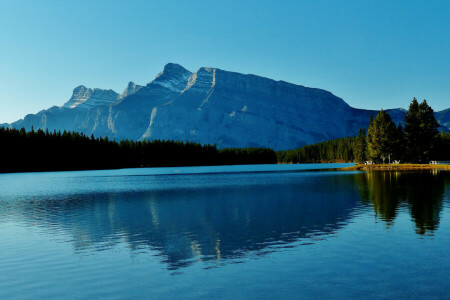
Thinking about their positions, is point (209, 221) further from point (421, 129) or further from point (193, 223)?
point (421, 129)

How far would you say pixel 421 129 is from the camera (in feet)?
434

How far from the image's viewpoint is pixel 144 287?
684 inches

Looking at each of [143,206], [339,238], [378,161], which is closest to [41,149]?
[378,161]

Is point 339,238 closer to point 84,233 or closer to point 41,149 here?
point 84,233

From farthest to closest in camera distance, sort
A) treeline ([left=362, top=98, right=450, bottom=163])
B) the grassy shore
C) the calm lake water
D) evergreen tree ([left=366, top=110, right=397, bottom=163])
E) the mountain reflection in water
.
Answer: evergreen tree ([left=366, top=110, right=397, bottom=163])
treeline ([left=362, top=98, right=450, bottom=163])
the grassy shore
the mountain reflection in water
the calm lake water

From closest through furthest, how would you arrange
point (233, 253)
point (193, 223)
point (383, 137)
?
point (233, 253) < point (193, 223) < point (383, 137)

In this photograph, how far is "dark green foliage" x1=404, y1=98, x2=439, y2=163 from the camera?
132m

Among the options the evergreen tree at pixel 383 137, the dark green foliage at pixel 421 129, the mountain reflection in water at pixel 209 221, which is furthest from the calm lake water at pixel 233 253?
the evergreen tree at pixel 383 137

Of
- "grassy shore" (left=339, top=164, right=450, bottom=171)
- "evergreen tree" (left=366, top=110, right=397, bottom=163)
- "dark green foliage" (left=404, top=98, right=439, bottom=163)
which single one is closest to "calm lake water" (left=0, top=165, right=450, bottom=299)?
"grassy shore" (left=339, top=164, right=450, bottom=171)

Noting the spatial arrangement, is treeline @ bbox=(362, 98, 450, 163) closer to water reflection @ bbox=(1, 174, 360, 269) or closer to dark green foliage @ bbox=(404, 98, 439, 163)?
dark green foliage @ bbox=(404, 98, 439, 163)

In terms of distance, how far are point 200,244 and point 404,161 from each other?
142840mm

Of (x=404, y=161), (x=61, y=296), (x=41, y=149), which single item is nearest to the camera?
(x=61, y=296)

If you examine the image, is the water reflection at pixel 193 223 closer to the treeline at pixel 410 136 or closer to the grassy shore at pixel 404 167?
the grassy shore at pixel 404 167

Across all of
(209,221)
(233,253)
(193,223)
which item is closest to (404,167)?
(209,221)
